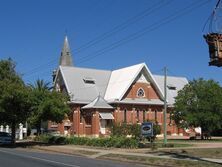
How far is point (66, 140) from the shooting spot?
44.8 m

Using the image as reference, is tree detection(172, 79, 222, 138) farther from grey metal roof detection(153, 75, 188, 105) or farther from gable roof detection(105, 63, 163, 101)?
grey metal roof detection(153, 75, 188, 105)

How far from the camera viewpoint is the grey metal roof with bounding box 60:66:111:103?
6544cm

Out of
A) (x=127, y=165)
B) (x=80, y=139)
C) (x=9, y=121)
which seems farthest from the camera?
(x=9, y=121)

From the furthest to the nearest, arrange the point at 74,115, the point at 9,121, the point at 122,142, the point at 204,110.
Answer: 1. the point at 74,115
2. the point at 204,110
3. the point at 9,121
4. the point at 122,142

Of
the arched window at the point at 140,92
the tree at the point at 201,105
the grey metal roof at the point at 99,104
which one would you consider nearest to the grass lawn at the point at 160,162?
the tree at the point at 201,105

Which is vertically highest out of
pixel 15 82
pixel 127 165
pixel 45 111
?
pixel 15 82

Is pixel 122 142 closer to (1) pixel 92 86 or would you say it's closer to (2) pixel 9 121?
(2) pixel 9 121

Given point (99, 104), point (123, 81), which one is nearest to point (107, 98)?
point (123, 81)

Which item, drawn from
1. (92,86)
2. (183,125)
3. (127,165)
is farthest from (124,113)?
(127,165)

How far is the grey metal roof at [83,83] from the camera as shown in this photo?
65.4 meters

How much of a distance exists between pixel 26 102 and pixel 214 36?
26391mm

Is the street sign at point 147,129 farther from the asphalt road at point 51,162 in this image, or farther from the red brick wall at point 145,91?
the red brick wall at point 145,91

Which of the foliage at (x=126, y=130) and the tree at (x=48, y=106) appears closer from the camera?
the foliage at (x=126, y=130)

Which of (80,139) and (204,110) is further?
(204,110)
